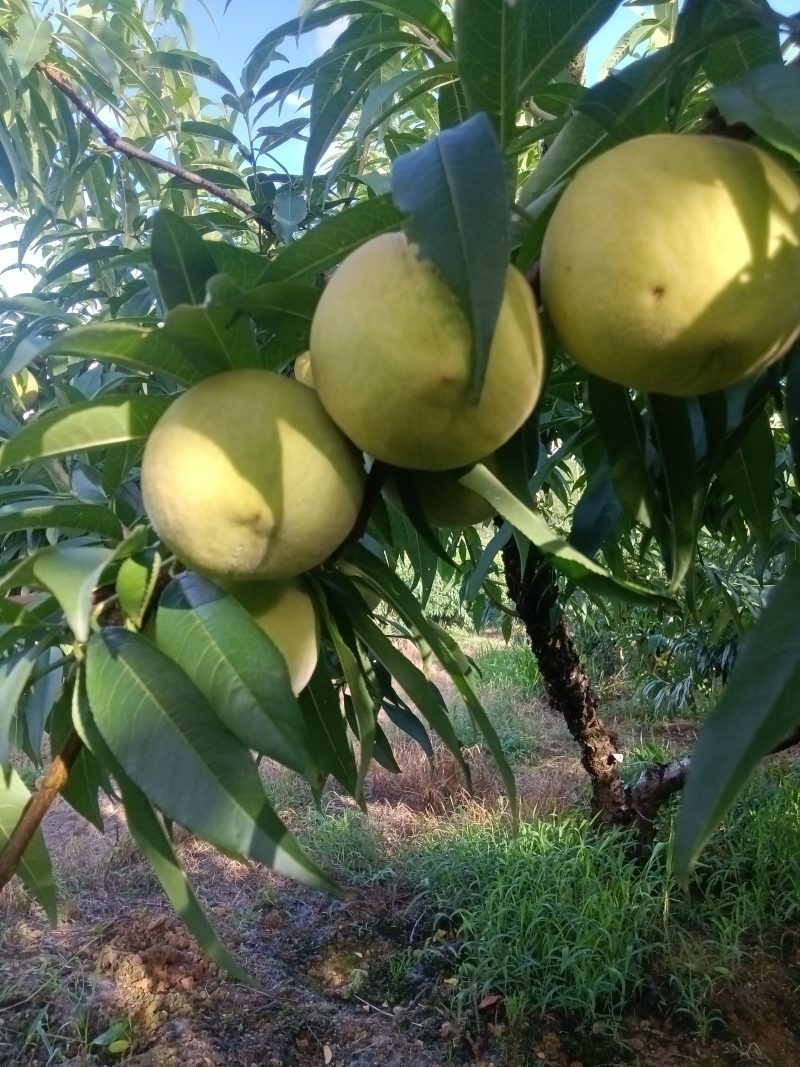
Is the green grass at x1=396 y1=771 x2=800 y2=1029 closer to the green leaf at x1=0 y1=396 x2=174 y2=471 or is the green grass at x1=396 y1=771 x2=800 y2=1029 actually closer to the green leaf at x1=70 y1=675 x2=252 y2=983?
the green leaf at x1=70 y1=675 x2=252 y2=983

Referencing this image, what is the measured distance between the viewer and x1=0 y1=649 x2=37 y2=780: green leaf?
1.67ft

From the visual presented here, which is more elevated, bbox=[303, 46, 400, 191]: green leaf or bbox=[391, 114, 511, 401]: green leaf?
bbox=[303, 46, 400, 191]: green leaf

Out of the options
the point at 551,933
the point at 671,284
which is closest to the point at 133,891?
the point at 551,933

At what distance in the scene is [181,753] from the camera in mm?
476

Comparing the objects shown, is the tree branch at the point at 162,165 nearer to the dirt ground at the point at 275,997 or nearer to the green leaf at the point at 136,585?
the green leaf at the point at 136,585

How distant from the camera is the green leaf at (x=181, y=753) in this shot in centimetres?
45

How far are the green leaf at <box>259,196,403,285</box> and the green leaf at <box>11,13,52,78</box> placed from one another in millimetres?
1337

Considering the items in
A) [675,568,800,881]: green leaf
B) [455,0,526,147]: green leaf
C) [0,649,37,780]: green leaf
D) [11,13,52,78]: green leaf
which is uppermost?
[11,13,52,78]: green leaf

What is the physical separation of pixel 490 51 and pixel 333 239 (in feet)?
0.55

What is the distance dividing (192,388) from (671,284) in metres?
0.29

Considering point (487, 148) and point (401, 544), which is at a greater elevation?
point (487, 148)

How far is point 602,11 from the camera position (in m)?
0.53

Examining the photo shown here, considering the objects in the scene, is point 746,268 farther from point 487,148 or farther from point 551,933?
point 551,933

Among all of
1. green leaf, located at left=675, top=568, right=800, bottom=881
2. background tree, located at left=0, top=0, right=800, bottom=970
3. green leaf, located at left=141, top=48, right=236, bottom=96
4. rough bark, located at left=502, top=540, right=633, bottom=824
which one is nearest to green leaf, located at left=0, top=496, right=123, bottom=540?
background tree, located at left=0, top=0, right=800, bottom=970
